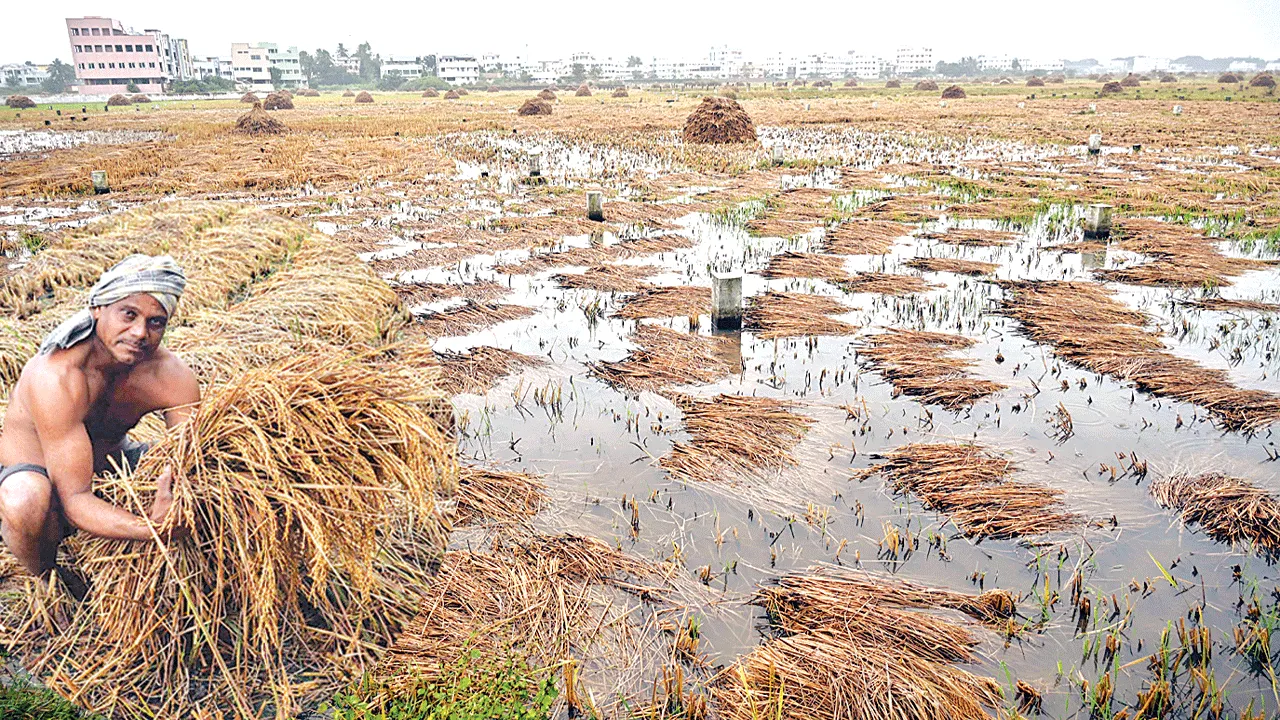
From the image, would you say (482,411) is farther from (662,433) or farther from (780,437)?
(780,437)

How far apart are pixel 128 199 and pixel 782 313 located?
14125 mm

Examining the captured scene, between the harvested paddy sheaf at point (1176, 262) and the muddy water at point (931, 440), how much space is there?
61cm

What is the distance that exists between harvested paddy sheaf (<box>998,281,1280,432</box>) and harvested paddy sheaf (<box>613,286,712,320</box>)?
3.26 m

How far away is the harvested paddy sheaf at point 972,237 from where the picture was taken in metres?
Answer: 11.0

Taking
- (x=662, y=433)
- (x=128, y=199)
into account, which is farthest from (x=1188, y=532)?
(x=128, y=199)

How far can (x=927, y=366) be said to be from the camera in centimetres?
654

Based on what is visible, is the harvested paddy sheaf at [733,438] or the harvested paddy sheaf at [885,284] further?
the harvested paddy sheaf at [885,284]

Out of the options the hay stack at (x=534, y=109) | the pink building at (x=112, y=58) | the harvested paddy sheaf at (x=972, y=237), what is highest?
the pink building at (x=112, y=58)

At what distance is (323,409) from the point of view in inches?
122

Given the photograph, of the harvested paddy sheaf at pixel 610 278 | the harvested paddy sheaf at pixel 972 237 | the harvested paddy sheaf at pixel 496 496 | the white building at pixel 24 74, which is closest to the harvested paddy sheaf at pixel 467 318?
the harvested paddy sheaf at pixel 610 278

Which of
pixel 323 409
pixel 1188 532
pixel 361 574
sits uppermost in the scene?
pixel 323 409

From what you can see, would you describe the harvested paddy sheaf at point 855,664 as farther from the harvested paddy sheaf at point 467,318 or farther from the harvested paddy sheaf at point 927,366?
the harvested paddy sheaf at point 467,318

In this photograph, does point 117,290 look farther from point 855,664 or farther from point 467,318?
point 467,318

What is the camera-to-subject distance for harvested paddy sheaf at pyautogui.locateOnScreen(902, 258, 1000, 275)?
376 inches
